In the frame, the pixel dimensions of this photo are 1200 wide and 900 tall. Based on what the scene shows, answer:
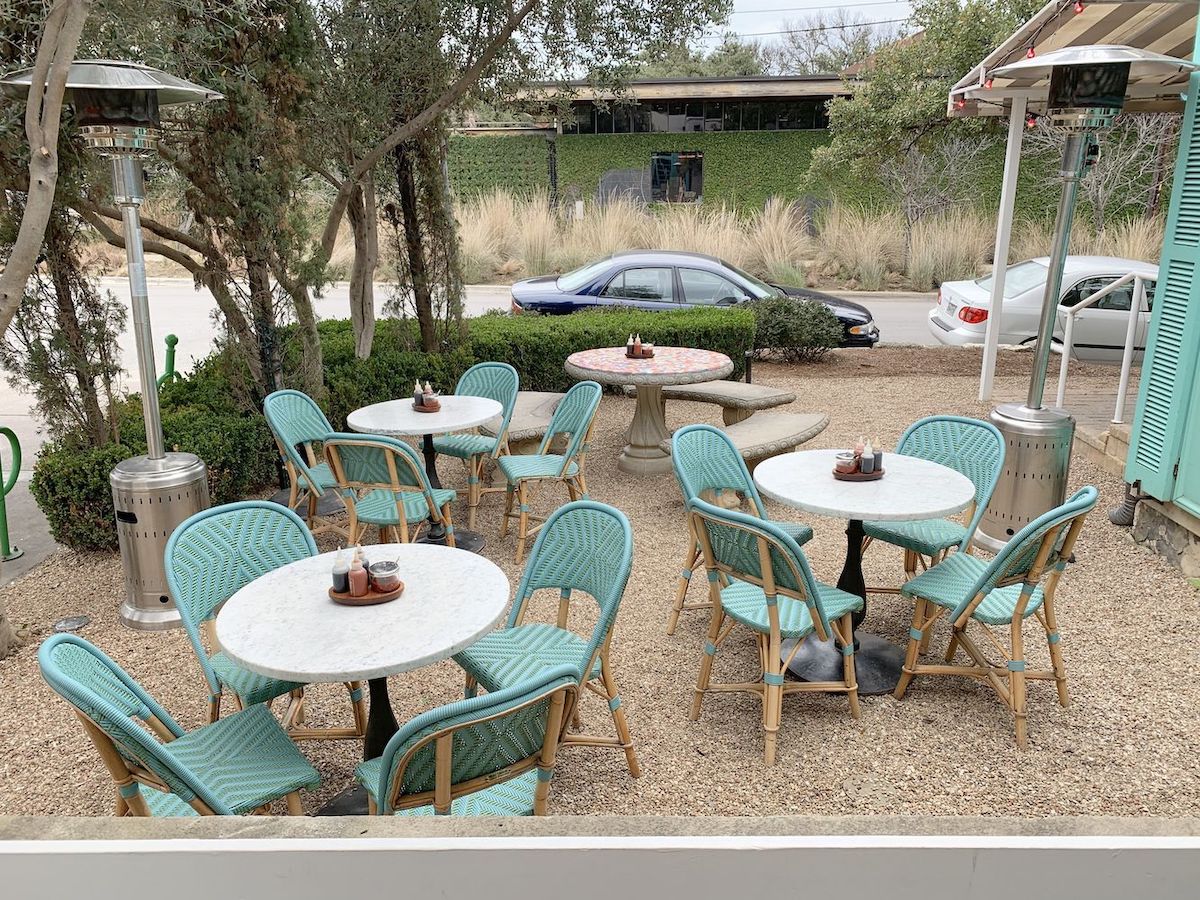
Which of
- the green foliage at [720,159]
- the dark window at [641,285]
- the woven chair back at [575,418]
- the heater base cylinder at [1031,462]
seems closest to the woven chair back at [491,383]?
the woven chair back at [575,418]

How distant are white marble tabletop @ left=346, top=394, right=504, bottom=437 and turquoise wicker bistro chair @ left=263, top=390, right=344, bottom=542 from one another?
0.74ft

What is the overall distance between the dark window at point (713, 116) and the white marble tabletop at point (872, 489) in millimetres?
22222

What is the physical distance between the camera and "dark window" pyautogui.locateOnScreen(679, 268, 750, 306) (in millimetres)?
10109

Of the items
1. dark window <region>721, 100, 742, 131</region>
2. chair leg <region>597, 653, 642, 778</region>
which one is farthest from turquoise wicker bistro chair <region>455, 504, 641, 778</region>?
dark window <region>721, 100, 742, 131</region>

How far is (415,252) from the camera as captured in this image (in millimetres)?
7684

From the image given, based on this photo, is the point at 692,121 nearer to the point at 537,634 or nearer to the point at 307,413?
the point at 307,413

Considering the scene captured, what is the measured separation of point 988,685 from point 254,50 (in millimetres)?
5332

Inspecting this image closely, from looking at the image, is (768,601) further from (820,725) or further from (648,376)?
(648,376)

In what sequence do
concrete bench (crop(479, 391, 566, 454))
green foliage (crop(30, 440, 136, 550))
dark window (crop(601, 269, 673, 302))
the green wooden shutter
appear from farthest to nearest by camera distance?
1. dark window (crop(601, 269, 673, 302))
2. concrete bench (crop(479, 391, 566, 454))
3. green foliage (crop(30, 440, 136, 550))
4. the green wooden shutter

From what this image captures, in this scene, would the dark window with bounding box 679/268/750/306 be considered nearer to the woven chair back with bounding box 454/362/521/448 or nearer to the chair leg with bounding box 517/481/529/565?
the woven chair back with bounding box 454/362/521/448

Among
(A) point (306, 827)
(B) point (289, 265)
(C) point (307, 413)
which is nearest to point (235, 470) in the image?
(C) point (307, 413)

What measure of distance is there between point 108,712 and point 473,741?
0.82m

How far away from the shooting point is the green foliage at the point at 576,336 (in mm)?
8469

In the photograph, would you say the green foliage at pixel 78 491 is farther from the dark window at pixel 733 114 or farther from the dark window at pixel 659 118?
the dark window at pixel 733 114
